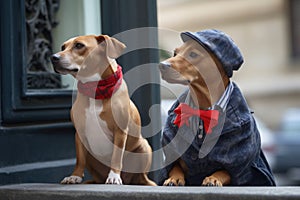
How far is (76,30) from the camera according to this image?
3.49m

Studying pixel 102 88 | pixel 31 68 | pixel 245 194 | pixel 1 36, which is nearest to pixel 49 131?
pixel 31 68

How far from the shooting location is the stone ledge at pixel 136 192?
208 centimetres

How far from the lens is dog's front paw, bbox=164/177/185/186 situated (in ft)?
8.03

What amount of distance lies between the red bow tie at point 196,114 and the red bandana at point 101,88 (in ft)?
0.86

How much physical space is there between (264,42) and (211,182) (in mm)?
12197

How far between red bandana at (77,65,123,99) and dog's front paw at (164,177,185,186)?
0.40 metres

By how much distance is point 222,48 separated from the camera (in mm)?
2439

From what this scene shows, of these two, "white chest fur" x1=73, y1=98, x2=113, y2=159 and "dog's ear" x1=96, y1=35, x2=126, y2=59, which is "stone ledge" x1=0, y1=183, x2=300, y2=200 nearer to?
"white chest fur" x1=73, y1=98, x2=113, y2=159

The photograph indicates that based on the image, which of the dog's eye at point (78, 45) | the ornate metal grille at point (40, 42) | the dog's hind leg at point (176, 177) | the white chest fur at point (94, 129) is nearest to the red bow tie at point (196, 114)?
the dog's hind leg at point (176, 177)

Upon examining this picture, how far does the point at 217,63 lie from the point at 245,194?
0.56m

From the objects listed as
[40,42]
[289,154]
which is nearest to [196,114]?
[40,42]

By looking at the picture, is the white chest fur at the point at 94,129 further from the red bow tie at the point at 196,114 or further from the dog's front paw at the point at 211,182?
the dog's front paw at the point at 211,182

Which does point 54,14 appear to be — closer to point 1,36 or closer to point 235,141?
point 1,36

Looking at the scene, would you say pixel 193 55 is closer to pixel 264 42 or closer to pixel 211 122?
pixel 211 122
